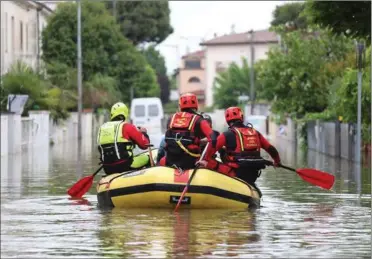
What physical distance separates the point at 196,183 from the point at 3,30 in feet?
146

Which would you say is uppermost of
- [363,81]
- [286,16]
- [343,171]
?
[286,16]

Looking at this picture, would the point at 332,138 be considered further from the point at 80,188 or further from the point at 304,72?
the point at 80,188

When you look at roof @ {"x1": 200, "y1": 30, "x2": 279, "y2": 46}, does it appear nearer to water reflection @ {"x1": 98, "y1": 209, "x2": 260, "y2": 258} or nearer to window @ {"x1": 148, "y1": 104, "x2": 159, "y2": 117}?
window @ {"x1": 148, "y1": 104, "x2": 159, "y2": 117}

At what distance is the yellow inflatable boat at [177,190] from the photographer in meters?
17.2

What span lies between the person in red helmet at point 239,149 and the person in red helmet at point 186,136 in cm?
23

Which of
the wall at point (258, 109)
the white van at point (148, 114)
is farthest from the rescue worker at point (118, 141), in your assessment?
the wall at point (258, 109)

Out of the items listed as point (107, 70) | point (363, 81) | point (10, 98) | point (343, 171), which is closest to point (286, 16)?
point (107, 70)

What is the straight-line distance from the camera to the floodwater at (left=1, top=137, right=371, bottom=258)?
12266mm

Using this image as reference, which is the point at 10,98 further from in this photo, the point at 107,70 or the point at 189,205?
the point at 107,70

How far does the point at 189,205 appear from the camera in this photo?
17297 millimetres

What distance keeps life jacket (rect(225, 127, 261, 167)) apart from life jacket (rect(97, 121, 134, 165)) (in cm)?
166

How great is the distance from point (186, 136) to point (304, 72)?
3287 cm

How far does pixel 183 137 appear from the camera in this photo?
17.7 m

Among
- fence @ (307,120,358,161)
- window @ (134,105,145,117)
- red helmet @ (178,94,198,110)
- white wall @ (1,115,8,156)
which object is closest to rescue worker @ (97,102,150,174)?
red helmet @ (178,94,198,110)
